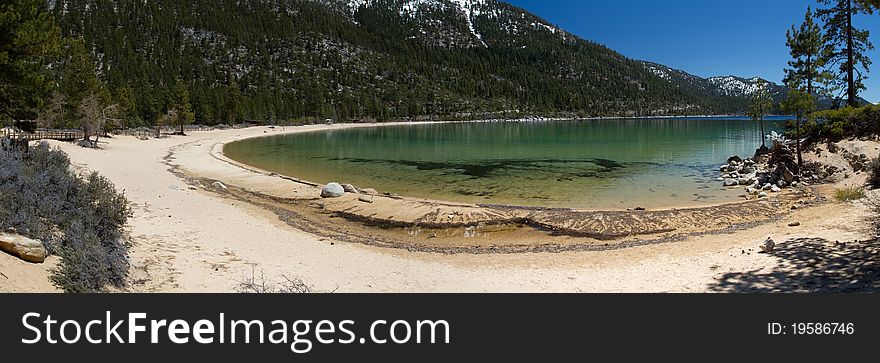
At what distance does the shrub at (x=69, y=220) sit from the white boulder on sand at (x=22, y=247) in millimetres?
→ 341

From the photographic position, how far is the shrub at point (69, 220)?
777cm

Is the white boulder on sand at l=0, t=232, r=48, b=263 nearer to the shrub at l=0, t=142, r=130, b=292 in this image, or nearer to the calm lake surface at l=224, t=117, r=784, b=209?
the shrub at l=0, t=142, r=130, b=292

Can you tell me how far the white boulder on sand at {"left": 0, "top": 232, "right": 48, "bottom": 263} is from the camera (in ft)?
24.9

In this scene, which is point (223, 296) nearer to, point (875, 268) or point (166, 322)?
point (166, 322)

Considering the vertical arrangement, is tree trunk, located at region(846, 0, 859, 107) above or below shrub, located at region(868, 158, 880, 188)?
above

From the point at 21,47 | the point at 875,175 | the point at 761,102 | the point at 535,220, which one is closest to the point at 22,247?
the point at 535,220

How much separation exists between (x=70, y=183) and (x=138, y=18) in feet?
752

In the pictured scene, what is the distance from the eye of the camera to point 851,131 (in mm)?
27516

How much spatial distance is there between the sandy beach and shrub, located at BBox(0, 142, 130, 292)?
42 cm

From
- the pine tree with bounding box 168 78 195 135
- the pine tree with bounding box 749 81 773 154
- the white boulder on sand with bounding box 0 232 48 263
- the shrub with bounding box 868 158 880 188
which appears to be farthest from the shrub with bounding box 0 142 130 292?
the pine tree with bounding box 168 78 195 135

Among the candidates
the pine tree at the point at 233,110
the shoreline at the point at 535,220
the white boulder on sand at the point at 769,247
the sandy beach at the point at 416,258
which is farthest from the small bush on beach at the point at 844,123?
the pine tree at the point at 233,110

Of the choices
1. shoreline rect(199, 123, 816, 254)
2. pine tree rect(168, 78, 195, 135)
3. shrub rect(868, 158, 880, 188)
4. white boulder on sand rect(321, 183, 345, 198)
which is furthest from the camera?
pine tree rect(168, 78, 195, 135)

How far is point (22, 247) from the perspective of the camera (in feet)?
25.1

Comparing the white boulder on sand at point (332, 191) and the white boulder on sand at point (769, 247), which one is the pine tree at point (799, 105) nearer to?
the white boulder on sand at point (769, 247)
